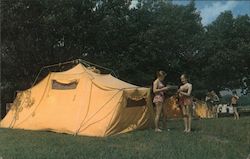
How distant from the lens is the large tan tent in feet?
45.4

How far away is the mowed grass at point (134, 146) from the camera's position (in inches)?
374

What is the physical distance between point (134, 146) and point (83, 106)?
4152 mm

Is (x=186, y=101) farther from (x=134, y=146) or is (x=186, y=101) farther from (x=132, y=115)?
(x=134, y=146)

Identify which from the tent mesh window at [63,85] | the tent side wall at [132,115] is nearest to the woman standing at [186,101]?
the tent side wall at [132,115]

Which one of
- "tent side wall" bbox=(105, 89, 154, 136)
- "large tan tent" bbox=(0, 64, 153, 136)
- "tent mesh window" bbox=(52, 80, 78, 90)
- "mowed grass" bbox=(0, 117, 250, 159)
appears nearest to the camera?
"mowed grass" bbox=(0, 117, 250, 159)

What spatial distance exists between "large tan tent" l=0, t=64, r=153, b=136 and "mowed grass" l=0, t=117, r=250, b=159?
29.1 inches

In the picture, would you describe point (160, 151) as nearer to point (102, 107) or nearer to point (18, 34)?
point (102, 107)

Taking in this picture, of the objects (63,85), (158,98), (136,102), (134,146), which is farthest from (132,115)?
(134,146)

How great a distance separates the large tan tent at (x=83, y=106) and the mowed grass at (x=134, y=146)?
2.43 feet

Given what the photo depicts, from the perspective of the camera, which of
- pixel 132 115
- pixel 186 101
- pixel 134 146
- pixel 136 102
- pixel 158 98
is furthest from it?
pixel 136 102

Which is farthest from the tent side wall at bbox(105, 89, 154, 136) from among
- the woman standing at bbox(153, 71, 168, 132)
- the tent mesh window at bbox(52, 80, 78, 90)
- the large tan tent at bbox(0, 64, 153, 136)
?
the tent mesh window at bbox(52, 80, 78, 90)

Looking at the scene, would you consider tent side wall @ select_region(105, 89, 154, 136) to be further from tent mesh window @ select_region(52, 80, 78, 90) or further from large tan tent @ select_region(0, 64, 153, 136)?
tent mesh window @ select_region(52, 80, 78, 90)

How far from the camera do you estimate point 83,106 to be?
47.7 ft

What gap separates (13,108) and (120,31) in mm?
12489
